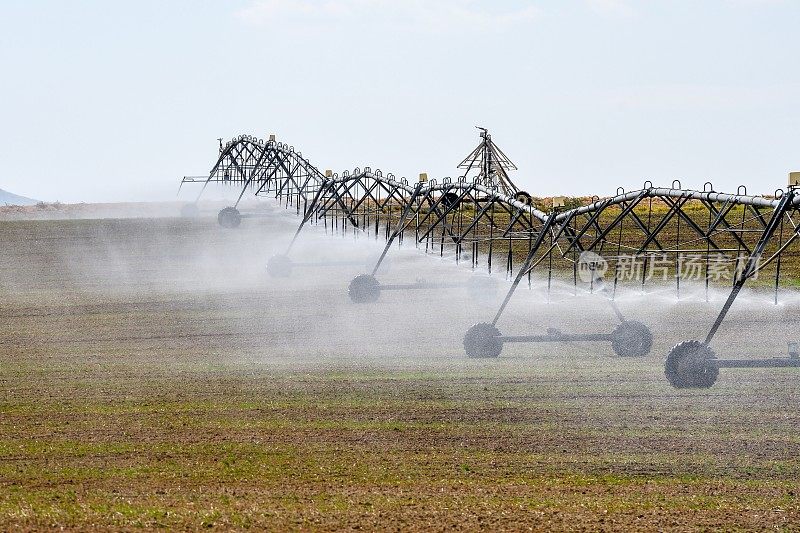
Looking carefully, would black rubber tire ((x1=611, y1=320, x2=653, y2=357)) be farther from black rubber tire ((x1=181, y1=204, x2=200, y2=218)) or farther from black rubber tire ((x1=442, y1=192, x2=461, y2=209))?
black rubber tire ((x1=181, y1=204, x2=200, y2=218))

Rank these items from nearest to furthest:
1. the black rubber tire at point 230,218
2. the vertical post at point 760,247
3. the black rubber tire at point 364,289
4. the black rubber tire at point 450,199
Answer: the vertical post at point 760,247 < the black rubber tire at point 450,199 < the black rubber tire at point 364,289 < the black rubber tire at point 230,218

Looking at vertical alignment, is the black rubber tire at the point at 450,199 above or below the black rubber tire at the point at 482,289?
above

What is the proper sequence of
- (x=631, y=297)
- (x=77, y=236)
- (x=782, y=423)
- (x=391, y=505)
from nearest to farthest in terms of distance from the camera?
(x=391, y=505) < (x=782, y=423) < (x=631, y=297) < (x=77, y=236)

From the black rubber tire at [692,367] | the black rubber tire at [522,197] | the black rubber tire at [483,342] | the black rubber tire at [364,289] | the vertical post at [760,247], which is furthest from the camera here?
the black rubber tire at [364,289]

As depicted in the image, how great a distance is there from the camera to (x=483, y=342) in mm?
26641

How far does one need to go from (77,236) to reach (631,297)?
37.7 m

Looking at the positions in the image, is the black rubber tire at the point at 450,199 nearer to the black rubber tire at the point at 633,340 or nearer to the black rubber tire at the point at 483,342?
the black rubber tire at the point at 483,342

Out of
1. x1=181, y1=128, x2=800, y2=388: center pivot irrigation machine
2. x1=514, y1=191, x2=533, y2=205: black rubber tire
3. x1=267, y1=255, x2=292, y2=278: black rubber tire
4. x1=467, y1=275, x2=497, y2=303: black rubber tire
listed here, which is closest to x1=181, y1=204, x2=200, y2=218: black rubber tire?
x1=181, y1=128, x2=800, y2=388: center pivot irrigation machine

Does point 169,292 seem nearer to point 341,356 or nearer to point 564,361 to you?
point 341,356

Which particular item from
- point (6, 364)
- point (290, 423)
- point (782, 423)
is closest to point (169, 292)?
point (6, 364)

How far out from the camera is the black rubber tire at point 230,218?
66750mm

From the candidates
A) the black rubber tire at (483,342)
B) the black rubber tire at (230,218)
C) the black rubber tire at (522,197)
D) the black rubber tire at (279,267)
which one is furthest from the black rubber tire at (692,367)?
the black rubber tire at (230,218)

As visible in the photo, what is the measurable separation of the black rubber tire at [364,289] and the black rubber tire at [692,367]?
16.5m

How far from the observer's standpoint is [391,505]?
52.2 ft
